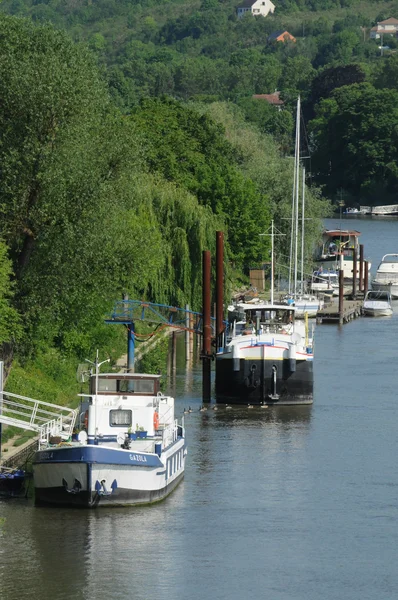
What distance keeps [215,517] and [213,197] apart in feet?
199

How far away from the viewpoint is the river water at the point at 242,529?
36406 millimetres

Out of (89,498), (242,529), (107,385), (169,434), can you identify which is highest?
(107,385)

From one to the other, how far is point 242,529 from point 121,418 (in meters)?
4.91

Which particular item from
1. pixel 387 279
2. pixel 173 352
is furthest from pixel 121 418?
pixel 387 279

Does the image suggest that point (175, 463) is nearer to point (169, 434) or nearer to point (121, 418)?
point (169, 434)

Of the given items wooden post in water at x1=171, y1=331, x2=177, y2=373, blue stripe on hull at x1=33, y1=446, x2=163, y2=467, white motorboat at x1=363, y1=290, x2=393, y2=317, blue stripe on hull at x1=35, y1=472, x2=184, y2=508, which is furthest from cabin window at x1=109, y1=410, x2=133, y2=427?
white motorboat at x1=363, y1=290, x2=393, y2=317

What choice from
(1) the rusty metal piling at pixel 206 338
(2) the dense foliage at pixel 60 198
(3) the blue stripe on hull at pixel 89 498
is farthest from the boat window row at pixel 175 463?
(1) the rusty metal piling at pixel 206 338

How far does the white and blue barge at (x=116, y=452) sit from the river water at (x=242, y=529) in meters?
0.50

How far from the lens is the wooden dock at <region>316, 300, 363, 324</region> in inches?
3661

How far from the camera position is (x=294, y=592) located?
36000mm

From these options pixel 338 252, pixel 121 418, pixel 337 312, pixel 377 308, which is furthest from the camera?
pixel 338 252

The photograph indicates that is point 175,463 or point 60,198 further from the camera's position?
point 60,198

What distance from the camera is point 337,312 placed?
310 feet

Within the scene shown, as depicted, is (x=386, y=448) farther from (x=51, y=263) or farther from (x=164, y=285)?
(x=164, y=285)
